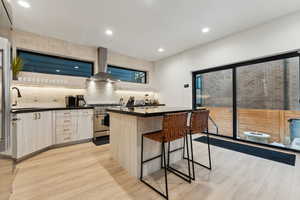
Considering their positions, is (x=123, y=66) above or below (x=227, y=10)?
below

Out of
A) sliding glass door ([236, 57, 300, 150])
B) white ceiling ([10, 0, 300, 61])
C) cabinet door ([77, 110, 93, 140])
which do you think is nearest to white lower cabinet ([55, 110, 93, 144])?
cabinet door ([77, 110, 93, 140])

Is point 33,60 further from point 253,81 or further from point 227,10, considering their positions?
point 253,81

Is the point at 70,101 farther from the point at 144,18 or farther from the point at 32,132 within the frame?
the point at 144,18

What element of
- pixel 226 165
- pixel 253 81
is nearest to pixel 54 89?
pixel 226 165

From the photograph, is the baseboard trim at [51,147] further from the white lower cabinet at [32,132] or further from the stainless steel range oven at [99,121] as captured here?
the stainless steel range oven at [99,121]

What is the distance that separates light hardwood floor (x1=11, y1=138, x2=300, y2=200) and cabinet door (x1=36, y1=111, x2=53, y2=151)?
296 millimetres

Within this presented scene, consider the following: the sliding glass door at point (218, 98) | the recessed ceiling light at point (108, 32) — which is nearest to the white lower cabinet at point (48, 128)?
the recessed ceiling light at point (108, 32)

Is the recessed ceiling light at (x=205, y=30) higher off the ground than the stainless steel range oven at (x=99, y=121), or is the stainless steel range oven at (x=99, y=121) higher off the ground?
the recessed ceiling light at (x=205, y=30)

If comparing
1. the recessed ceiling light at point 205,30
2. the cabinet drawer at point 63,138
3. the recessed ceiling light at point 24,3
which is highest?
the recessed ceiling light at point 205,30

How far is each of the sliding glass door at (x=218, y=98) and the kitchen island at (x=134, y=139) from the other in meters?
2.28

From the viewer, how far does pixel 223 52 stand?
3598 millimetres

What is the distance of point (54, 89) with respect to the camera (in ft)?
11.8

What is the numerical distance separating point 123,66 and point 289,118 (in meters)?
4.97

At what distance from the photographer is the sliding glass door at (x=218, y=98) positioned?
3.73 meters
